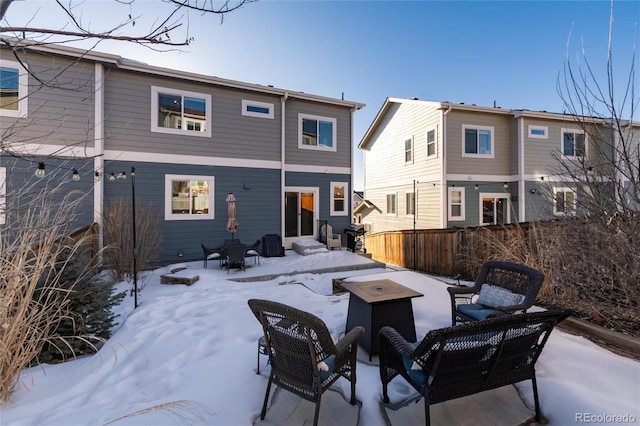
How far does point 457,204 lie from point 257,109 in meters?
8.69

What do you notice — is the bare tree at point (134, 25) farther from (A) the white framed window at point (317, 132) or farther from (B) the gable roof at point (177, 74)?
(A) the white framed window at point (317, 132)

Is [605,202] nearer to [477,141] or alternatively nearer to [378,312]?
[378,312]

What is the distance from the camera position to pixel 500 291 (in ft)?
12.1

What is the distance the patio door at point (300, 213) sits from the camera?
33.3 feet

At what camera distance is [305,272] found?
718cm

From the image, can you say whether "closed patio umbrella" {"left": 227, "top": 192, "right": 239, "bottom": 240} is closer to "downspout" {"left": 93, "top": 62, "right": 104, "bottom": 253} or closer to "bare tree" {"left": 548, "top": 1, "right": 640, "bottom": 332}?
"downspout" {"left": 93, "top": 62, "right": 104, "bottom": 253}

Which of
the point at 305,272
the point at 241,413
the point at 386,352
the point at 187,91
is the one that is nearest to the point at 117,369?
the point at 241,413

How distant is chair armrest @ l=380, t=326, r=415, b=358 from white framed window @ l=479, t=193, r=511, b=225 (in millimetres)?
11832

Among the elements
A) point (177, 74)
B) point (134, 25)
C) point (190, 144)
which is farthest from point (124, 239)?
point (134, 25)

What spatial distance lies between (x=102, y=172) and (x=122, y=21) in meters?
6.97

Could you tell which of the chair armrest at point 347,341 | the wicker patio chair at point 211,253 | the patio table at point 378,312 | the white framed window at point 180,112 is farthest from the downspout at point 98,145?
the chair armrest at point 347,341

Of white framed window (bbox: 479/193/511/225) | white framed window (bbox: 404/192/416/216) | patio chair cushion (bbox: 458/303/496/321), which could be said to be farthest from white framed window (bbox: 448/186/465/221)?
patio chair cushion (bbox: 458/303/496/321)

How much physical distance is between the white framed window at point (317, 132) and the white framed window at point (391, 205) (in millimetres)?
5692

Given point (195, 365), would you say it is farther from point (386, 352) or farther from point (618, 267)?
point (618, 267)
